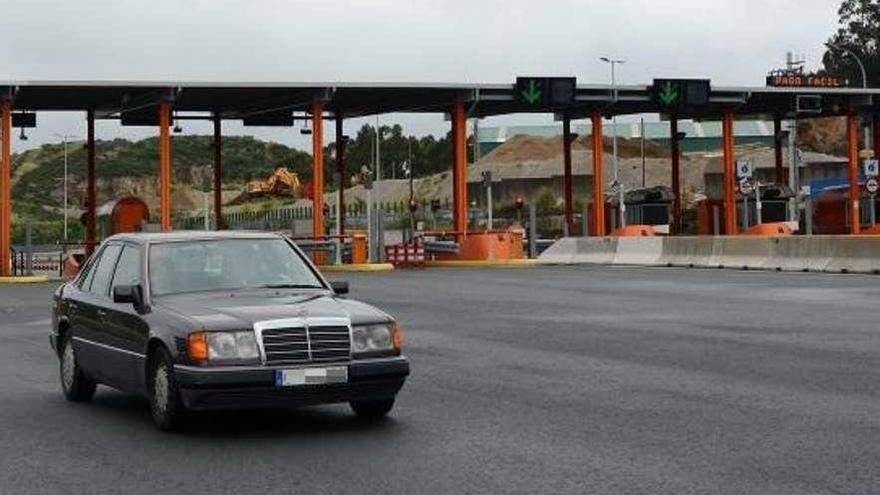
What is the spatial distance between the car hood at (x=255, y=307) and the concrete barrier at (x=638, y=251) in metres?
29.9

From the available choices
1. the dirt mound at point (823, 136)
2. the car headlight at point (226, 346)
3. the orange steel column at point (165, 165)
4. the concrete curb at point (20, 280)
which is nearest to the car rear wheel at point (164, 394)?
the car headlight at point (226, 346)

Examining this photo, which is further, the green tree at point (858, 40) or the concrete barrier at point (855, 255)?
the green tree at point (858, 40)

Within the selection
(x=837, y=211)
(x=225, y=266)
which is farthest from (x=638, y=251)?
(x=225, y=266)

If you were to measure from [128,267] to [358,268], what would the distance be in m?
30.3

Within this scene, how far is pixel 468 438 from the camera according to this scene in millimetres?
8852

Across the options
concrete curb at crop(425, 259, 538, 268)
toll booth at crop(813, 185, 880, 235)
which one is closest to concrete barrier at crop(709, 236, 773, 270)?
concrete curb at crop(425, 259, 538, 268)

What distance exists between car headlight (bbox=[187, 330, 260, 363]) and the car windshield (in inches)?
44.6

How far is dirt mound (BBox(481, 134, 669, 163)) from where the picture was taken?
540 feet

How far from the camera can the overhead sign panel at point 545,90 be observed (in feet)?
144

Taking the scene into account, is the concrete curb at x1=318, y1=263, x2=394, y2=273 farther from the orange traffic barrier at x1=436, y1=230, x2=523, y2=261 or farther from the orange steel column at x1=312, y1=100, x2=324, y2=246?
the orange traffic barrier at x1=436, y1=230, x2=523, y2=261

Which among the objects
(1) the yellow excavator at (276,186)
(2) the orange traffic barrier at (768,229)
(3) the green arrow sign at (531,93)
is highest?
(3) the green arrow sign at (531,93)

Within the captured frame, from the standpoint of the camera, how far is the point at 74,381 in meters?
11.0

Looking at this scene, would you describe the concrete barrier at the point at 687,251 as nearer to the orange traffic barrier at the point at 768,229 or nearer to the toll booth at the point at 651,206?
the orange traffic barrier at the point at 768,229

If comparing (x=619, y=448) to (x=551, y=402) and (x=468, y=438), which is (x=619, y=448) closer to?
(x=468, y=438)
